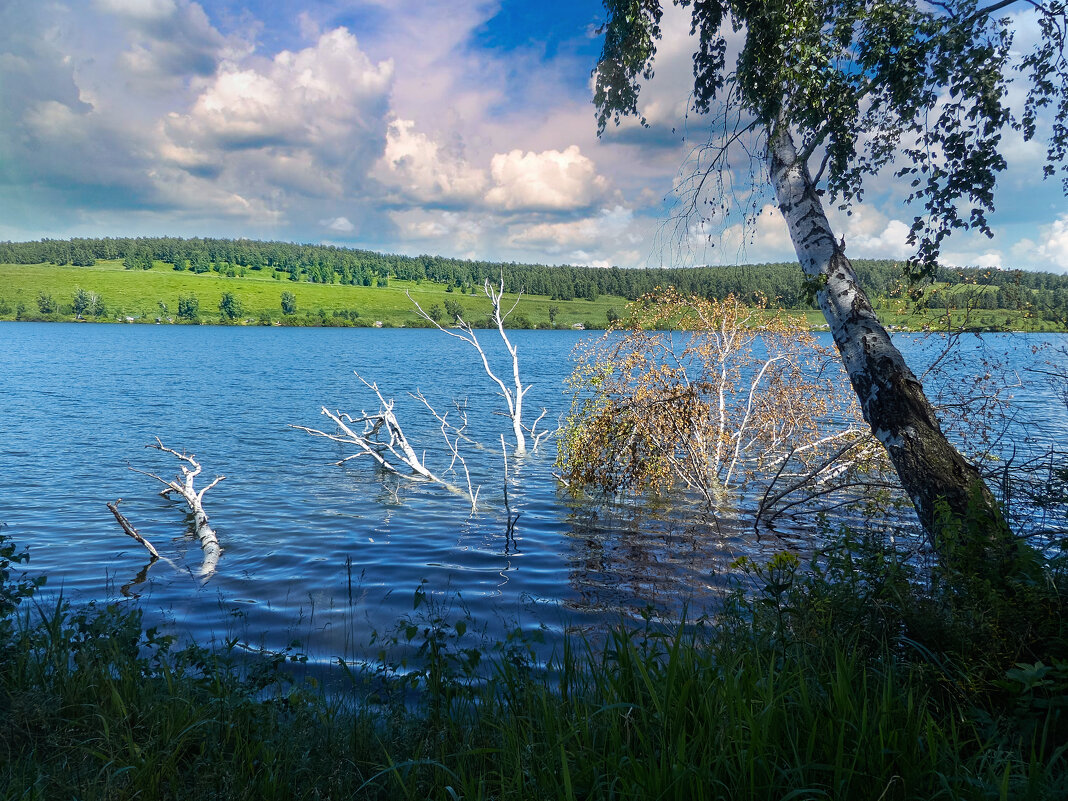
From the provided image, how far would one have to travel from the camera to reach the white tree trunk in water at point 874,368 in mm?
5997

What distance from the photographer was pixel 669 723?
11.1 ft

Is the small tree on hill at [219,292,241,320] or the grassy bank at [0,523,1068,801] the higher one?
the small tree on hill at [219,292,241,320]

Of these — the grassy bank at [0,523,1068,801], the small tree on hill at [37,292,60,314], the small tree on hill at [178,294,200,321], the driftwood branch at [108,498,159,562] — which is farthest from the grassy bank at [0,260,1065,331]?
the grassy bank at [0,523,1068,801]

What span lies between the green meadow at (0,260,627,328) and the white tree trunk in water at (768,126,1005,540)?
12996cm

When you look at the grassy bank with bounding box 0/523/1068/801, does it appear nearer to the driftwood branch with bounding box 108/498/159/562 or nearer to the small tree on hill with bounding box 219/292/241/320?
the driftwood branch with bounding box 108/498/159/562

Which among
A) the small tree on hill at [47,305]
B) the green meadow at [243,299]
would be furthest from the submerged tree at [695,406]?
the small tree on hill at [47,305]

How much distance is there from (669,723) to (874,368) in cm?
460

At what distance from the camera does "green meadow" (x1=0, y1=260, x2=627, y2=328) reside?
496 feet

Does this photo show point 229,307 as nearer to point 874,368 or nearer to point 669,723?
point 874,368

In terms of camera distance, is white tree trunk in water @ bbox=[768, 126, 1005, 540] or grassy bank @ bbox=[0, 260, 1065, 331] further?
grassy bank @ bbox=[0, 260, 1065, 331]

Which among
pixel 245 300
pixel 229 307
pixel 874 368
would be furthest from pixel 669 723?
pixel 245 300

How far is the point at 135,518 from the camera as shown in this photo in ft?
47.6

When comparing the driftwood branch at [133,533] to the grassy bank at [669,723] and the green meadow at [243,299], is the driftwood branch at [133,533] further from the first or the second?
the green meadow at [243,299]

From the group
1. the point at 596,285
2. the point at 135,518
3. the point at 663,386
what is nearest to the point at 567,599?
the point at 663,386
